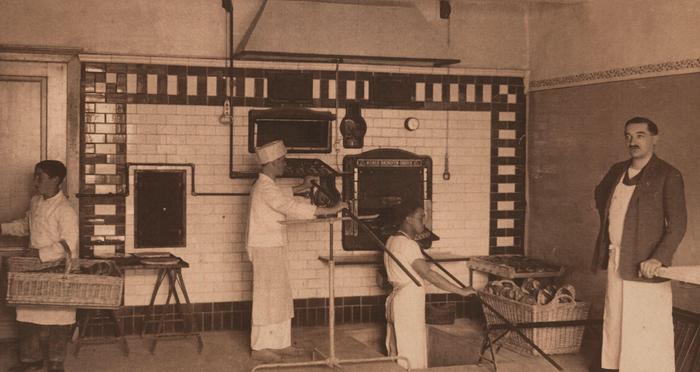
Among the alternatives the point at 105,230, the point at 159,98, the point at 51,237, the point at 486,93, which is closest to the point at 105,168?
the point at 105,230

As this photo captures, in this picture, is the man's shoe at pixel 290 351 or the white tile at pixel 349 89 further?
the white tile at pixel 349 89

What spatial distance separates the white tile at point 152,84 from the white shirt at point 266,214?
1.45m

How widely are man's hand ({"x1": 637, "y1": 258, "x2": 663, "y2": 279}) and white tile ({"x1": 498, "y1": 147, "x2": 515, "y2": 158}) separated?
2.82m

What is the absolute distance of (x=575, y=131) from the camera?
7.12m

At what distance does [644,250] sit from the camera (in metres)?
5.34

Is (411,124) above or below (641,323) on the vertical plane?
above

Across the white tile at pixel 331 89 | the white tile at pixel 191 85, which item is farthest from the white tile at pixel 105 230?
the white tile at pixel 331 89

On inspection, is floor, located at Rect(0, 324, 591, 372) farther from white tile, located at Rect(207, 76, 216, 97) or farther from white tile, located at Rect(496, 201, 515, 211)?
white tile, located at Rect(207, 76, 216, 97)

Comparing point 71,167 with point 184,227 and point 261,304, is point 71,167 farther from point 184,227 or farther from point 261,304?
point 261,304

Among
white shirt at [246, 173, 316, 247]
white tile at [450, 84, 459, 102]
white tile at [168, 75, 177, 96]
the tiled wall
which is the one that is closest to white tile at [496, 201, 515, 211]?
the tiled wall

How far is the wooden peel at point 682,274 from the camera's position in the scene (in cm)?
471

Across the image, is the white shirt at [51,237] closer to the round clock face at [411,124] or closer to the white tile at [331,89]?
the white tile at [331,89]

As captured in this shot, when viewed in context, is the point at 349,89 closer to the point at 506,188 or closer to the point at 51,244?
the point at 506,188

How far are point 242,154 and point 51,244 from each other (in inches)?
76.6
